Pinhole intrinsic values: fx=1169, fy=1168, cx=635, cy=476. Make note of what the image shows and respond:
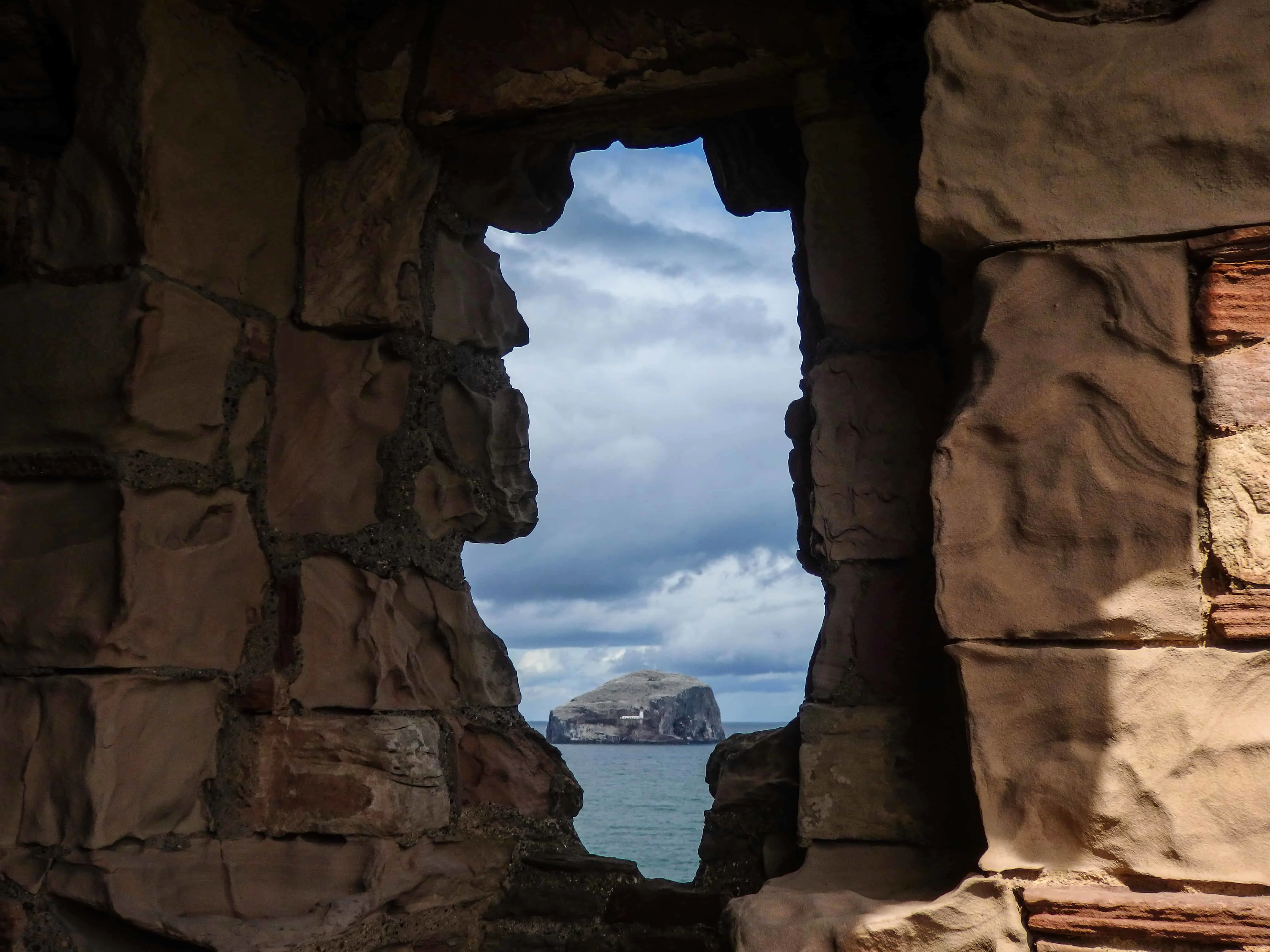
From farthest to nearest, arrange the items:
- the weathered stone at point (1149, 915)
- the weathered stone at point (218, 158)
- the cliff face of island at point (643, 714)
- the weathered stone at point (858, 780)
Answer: the cliff face of island at point (643, 714)
the weathered stone at point (218, 158)
the weathered stone at point (858, 780)
the weathered stone at point (1149, 915)

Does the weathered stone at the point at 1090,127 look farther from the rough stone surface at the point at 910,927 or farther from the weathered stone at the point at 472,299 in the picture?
the weathered stone at the point at 472,299

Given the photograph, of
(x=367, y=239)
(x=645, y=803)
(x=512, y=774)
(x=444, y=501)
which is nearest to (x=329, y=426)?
(x=444, y=501)

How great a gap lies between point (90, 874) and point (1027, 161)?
Answer: 76.6 inches

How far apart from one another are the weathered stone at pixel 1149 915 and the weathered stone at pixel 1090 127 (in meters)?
0.93

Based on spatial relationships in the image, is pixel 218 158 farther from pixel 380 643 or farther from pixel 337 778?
pixel 337 778

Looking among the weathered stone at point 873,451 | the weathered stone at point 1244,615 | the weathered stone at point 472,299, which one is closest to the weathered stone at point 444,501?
the weathered stone at point 472,299

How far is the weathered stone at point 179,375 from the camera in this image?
2.16 metres

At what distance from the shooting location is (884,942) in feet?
5.33

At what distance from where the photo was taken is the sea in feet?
9.78

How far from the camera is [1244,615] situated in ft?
5.24

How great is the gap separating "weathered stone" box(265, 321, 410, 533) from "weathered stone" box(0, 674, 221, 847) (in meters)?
0.48

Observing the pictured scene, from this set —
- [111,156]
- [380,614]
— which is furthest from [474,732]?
[111,156]

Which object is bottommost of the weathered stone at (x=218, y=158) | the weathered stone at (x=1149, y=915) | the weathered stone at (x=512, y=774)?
the weathered stone at (x=1149, y=915)

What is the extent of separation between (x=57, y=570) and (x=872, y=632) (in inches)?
57.9
